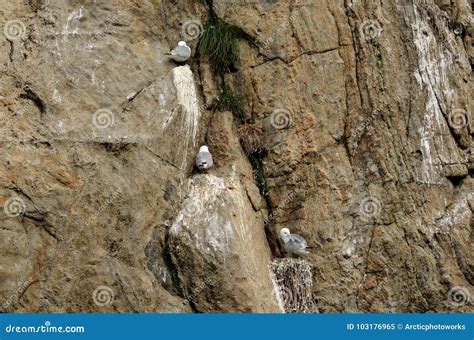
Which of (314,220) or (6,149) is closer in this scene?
(6,149)

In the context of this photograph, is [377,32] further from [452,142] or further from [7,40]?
[7,40]

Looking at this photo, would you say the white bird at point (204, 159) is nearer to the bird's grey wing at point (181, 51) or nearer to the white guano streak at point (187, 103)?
the white guano streak at point (187, 103)

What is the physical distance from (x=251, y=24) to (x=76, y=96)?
2.85m

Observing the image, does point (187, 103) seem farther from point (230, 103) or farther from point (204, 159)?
point (204, 159)

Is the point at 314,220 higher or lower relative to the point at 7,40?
lower

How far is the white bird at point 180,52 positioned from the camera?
10.4 metres

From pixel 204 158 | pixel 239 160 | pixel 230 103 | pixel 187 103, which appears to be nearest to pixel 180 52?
pixel 187 103

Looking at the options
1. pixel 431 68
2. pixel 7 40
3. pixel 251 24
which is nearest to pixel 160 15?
pixel 251 24

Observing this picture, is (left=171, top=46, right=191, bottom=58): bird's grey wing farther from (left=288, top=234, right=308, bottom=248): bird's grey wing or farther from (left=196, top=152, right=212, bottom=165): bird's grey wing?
(left=288, top=234, right=308, bottom=248): bird's grey wing

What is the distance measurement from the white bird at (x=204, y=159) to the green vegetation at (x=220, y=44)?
1433 millimetres

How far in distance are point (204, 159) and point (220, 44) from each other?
1.83 m

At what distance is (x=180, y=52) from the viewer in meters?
10.4

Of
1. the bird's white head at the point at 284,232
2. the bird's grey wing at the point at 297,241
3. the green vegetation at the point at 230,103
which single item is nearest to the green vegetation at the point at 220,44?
the green vegetation at the point at 230,103

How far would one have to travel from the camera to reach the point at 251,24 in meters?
11.0
